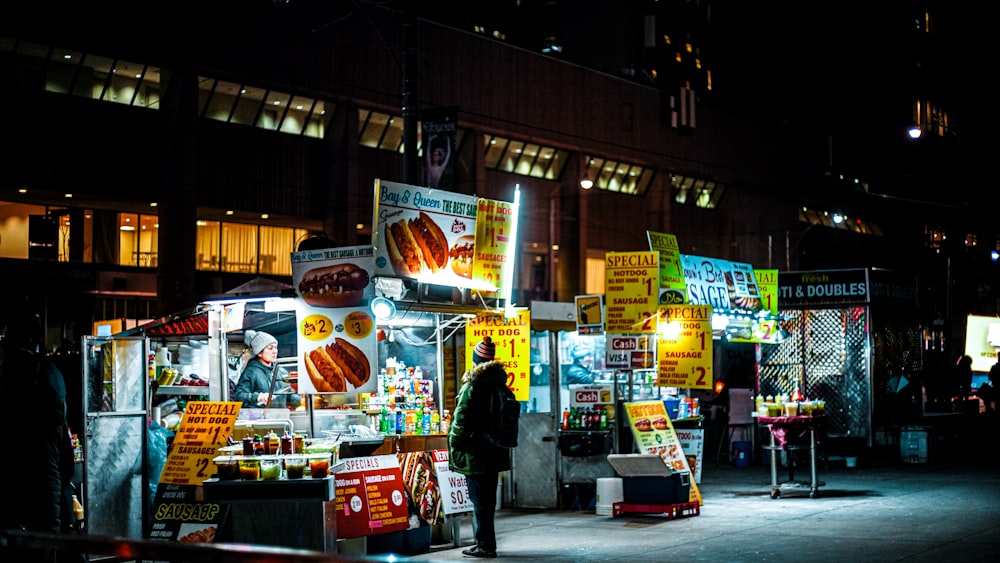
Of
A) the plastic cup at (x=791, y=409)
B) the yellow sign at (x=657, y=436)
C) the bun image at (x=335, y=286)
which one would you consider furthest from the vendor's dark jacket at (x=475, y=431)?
the plastic cup at (x=791, y=409)

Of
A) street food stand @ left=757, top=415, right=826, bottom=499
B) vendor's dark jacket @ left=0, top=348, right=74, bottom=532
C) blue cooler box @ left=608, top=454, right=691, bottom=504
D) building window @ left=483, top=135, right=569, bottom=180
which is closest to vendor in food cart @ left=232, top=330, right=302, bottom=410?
blue cooler box @ left=608, top=454, right=691, bottom=504

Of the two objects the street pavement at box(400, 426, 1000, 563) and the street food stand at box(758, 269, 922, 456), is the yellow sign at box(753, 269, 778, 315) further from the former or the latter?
the street pavement at box(400, 426, 1000, 563)

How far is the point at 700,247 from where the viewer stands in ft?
162

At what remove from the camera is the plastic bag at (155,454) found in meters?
13.1

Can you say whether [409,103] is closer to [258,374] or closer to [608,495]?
[258,374]

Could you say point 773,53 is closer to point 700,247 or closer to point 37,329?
point 700,247

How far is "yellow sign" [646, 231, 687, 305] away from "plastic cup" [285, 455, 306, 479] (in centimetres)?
914

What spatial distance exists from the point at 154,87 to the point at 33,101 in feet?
11.7

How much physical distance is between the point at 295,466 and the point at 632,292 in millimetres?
7540

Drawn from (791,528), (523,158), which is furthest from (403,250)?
(523,158)

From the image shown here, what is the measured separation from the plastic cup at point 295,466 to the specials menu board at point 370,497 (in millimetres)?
1426

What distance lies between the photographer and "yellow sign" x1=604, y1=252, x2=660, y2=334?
16.3 metres

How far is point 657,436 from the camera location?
618 inches

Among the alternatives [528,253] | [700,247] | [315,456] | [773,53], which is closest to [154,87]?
[528,253]
